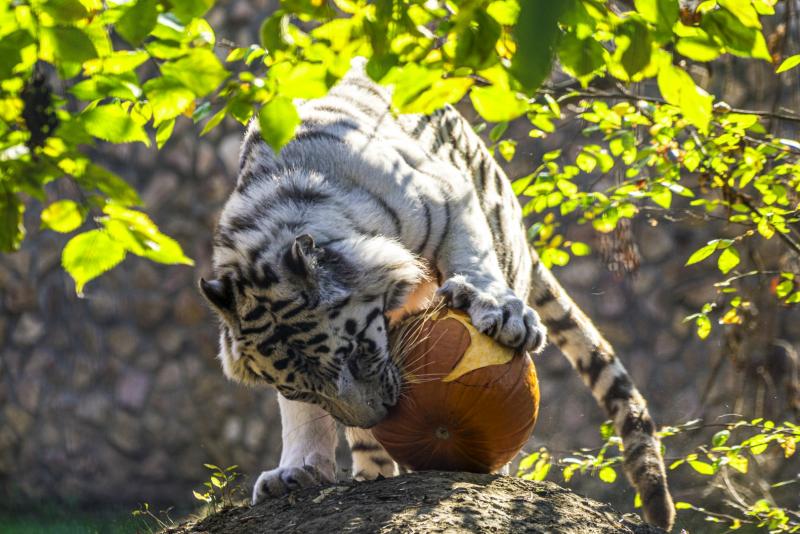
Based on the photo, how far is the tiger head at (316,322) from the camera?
2.79m

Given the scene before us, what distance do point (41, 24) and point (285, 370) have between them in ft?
5.09

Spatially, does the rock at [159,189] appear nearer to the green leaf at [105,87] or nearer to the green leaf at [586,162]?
the green leaf at [586,162]

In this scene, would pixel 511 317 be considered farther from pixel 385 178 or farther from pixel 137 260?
pixel 137 260

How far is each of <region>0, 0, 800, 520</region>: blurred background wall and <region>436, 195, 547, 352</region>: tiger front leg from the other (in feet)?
12.3

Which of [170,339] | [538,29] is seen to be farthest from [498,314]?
[170,339]

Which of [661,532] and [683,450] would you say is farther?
[683,450]

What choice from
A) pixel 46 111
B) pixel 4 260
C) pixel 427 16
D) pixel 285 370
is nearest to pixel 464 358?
pixel 285 370

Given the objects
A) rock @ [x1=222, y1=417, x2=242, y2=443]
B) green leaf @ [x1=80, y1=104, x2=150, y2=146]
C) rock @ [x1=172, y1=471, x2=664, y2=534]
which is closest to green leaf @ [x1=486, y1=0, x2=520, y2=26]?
green leaf @ [x1=80, y1=104, x2=150, y2=146]

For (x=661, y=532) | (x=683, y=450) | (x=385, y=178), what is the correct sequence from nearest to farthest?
(x=661, y=532), (x=385, y=178), (x=683, y=450)

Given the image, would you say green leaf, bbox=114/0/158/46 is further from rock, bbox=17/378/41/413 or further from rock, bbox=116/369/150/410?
rock, bbox=17/378/41/413

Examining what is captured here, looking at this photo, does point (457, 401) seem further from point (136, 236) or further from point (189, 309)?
point (189, 309)

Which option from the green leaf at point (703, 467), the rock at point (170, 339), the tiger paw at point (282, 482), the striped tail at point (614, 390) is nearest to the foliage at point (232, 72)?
the tiger paw at point (282, 482)

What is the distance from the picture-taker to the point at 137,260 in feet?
24.9

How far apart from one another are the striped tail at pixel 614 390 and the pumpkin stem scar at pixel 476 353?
44.1 inches
